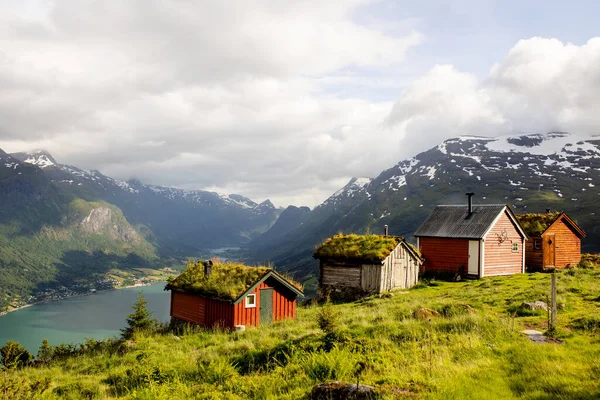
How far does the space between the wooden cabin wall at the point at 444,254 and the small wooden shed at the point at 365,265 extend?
4.22 m

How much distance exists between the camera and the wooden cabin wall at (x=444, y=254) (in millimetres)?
42938

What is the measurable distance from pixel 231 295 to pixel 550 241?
36.8 metres

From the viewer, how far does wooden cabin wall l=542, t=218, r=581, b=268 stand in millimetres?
47875

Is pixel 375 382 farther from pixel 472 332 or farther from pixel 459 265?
pixel 459 265

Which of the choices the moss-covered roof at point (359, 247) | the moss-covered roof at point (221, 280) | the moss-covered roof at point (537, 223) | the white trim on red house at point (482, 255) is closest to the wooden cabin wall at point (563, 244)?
the moss-covered roof at point (537, 223)

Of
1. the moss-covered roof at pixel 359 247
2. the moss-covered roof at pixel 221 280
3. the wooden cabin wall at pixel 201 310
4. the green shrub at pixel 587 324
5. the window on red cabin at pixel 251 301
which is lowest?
the wooden cabin wall at pixel 201 310

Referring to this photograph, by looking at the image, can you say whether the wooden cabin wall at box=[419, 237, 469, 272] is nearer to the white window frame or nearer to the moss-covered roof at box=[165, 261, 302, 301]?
the moss-covered roof at box=[165, 261, 302, 301]

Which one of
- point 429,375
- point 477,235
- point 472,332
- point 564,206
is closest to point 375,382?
point 429,375

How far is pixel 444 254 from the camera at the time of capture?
44688 mm

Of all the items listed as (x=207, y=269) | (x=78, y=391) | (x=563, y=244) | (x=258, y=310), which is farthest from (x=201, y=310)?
(x=563, y=244)

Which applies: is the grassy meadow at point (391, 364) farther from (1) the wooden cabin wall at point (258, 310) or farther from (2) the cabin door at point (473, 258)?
(2) the cabin door at point (473, 258)

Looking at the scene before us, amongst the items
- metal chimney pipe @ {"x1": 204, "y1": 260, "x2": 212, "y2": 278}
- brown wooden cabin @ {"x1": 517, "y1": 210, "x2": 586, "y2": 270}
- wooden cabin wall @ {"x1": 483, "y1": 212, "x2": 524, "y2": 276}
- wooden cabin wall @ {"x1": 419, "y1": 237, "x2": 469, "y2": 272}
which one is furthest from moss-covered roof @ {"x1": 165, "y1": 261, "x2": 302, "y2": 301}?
brown wooden cabin @ {"x1": 517, "y1": 210, "x2": 586, "y2": 270}

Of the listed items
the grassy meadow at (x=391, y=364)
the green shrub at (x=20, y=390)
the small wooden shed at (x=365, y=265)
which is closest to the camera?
the grassy meadow at (x=391, y=364)

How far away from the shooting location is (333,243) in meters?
42.2
